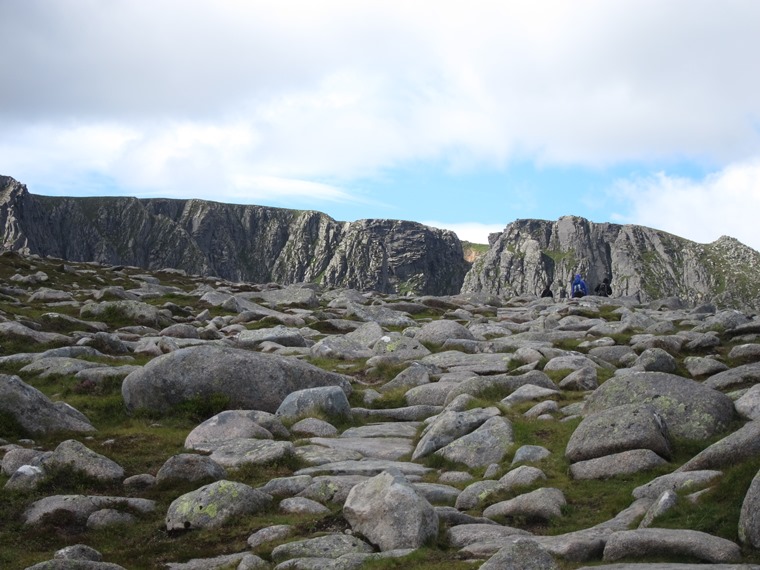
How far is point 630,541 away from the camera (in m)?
8.53

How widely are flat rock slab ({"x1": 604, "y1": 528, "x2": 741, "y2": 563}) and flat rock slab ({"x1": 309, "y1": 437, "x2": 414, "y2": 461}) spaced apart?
7.90 metres

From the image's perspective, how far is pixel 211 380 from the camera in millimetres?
20234

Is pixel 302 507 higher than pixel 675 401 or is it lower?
lower

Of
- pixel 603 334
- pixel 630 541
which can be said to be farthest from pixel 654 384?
pixel 603 334

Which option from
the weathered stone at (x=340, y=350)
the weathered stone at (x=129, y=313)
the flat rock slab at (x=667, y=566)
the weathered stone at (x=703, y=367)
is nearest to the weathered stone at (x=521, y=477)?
the flat rock slab at (x=667, y=566)

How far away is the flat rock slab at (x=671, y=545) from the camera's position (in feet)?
26.3

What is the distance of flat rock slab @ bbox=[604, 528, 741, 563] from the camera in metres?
8.03

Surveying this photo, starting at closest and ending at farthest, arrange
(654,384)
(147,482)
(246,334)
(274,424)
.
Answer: (147,482) < (654,384) < (274,424) < (246,334)

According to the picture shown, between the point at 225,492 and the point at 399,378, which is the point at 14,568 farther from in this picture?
the point at 399,378

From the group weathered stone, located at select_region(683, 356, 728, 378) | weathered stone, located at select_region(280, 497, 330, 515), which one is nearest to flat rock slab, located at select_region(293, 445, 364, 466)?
weathered stone, located at select_region(280, 497, 330, 515)

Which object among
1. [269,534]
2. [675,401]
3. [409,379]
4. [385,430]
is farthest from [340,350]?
[269,534]

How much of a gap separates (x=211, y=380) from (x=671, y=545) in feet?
47.4

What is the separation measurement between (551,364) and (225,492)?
14515 millimetres

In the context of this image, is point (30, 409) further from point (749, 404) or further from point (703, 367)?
point (703, 367)
